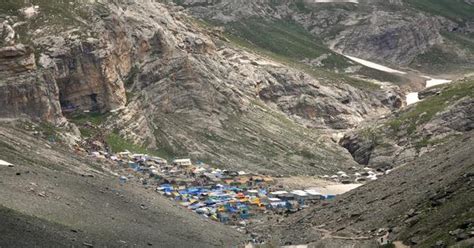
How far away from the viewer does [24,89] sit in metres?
119

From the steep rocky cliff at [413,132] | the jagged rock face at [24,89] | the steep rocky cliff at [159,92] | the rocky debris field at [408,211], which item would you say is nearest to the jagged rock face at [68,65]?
the jagged rock face at [24,89]

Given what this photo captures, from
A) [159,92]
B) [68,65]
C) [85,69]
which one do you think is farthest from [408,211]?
[159,92]

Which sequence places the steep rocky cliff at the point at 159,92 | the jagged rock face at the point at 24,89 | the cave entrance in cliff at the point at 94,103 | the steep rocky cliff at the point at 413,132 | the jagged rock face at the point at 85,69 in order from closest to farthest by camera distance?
1. the jagged rock face at the point at 24,89
2. the jagged rock face at the point at 85,69
3. the steep rocky cliff at the point at 159,92
4. the cave entrance in cliff at the point at 94,103
5. the steep rocky cliff at the point at 413,132

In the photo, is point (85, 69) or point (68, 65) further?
point (85, 69)

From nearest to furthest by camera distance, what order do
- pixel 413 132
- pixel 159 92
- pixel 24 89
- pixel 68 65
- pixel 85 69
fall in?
1. pixel 24 89
2. pixel 68 65
3. pixel 85 69
4. pixel 159 92
5. pixel 413 132

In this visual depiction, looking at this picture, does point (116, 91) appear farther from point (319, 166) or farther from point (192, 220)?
point (192, 220)

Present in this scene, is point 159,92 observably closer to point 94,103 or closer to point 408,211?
point 94,103

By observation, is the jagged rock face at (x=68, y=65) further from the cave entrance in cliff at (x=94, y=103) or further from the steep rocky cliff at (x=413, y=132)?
the steep rocky cliff at (x=413, y=132)

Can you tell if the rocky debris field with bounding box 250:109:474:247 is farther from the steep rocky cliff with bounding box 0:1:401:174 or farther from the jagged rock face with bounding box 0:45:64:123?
the steep rocky cliff with bounding box 0:1:401:174

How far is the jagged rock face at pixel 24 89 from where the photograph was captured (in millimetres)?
115938

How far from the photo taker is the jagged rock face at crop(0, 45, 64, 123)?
11594 centimetres

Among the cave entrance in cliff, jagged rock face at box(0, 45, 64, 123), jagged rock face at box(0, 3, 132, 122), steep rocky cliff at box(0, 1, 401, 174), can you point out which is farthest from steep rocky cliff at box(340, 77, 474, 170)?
jagged rock face at box(0, 45, 64, 123)

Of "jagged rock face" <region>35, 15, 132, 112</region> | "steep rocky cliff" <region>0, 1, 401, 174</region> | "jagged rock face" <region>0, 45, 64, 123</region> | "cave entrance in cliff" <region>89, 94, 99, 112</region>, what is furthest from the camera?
"cave entrance in cliff" <region>89, 94, 99, 112</region>

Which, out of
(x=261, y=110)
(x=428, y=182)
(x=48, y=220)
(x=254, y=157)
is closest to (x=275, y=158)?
(x=254, y=157)
